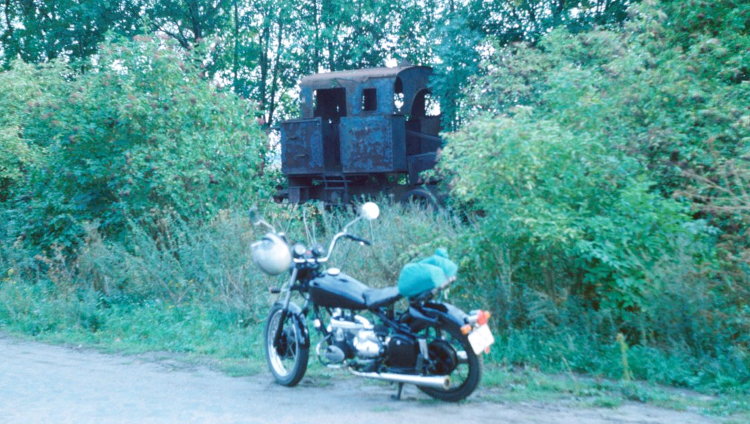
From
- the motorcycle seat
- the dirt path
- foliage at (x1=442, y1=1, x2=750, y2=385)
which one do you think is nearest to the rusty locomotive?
foliage at (x1=442, y1=1, x2=750, y2=385)

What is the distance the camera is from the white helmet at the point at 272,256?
636 cm

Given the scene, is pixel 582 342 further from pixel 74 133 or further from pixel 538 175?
pixel 74 133

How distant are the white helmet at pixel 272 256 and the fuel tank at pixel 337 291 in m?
0.34

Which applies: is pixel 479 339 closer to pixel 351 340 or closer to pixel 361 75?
pixel 351 340

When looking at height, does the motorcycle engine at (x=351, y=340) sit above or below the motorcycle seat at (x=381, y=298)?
below

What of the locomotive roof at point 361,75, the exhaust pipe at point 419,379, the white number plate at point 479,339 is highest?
the locomotive roof at point 361,75

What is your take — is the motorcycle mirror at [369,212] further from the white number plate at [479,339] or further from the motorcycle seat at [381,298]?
the white number plate at [479,339]

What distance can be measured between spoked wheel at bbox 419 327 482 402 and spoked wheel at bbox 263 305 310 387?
1.15 m

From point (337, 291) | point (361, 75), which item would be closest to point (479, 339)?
point (337, 291)

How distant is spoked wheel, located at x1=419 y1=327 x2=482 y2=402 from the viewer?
5855 mm

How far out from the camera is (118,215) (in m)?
13.3

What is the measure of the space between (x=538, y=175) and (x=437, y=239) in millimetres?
1294

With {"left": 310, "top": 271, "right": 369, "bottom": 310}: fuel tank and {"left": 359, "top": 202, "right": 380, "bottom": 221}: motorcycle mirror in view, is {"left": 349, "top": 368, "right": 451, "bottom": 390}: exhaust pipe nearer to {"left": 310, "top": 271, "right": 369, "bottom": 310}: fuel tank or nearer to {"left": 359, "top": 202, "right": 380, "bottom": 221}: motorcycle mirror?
{"left": 310, "top": 271, "right": 369, "bottom": 310}: fuel tank

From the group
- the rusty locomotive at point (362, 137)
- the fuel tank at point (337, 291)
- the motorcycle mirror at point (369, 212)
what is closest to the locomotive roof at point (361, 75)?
the rusty locomotive at point (362, 137)
